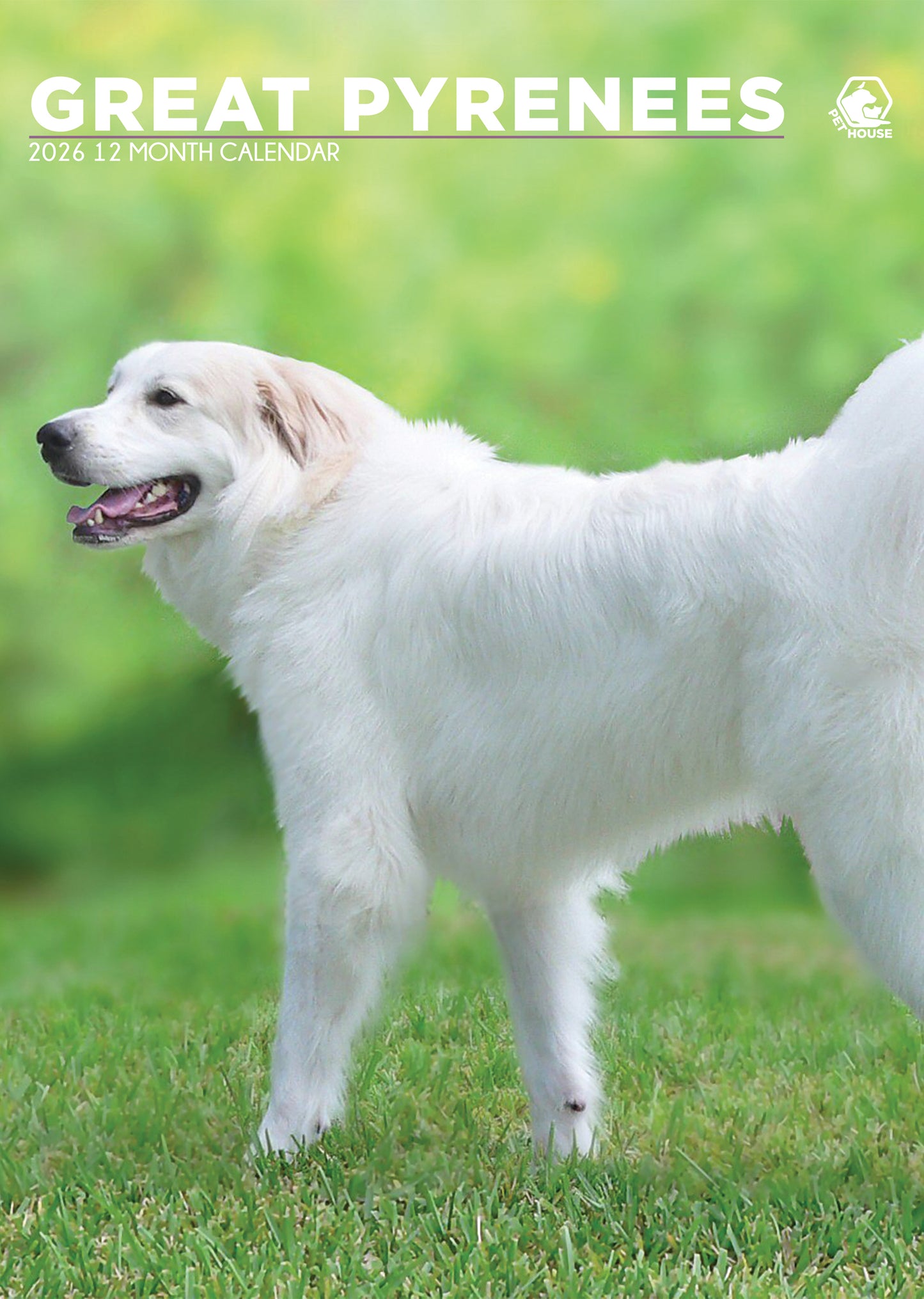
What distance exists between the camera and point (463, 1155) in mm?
3295

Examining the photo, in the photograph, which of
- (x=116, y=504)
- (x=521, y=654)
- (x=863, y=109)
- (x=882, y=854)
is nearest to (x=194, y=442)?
(x=116, y=504)

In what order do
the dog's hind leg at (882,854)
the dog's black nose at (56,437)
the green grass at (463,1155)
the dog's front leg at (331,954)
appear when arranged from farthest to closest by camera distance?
the dog's black nose at (56,437)
the dog's front leg at (331,954)
the green grass at (463,1155)
the dog's hind leg at (882,854)

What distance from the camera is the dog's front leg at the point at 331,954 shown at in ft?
9.81

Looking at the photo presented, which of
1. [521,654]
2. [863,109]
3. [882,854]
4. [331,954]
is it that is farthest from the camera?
[863,109]

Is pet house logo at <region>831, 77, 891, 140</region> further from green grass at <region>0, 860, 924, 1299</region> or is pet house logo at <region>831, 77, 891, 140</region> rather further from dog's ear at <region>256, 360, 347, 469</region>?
dog's ear at <region>256, 360, 347, 469</region>

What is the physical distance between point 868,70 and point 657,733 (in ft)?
23.6

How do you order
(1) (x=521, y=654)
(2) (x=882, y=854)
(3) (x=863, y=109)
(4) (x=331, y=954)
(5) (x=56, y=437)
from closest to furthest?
1. (2) (x=882, y=854)
2. (1) (x=521, y=654)
3. (4) (x=331, y=954)
4. (5) (x=56, y=437)
5. (3) (x=863, y=109)

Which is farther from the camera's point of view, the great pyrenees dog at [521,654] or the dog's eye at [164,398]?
the dog's eye at [164,398]

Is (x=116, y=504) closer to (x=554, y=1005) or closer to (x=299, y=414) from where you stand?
(x=299, y=414)

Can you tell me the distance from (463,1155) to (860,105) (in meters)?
7.20

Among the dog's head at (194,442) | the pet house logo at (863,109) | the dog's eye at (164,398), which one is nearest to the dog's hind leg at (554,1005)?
the dog's head at (194,442)

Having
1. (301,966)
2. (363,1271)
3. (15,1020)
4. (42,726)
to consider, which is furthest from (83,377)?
(363,1271)

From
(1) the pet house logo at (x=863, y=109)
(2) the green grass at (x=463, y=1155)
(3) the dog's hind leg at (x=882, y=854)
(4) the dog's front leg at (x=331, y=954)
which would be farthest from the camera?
(1) the pet house logo at (x=863, y=109)

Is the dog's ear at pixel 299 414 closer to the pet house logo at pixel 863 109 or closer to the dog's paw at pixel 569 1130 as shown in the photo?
the dog's paw at pixel 569 1130
